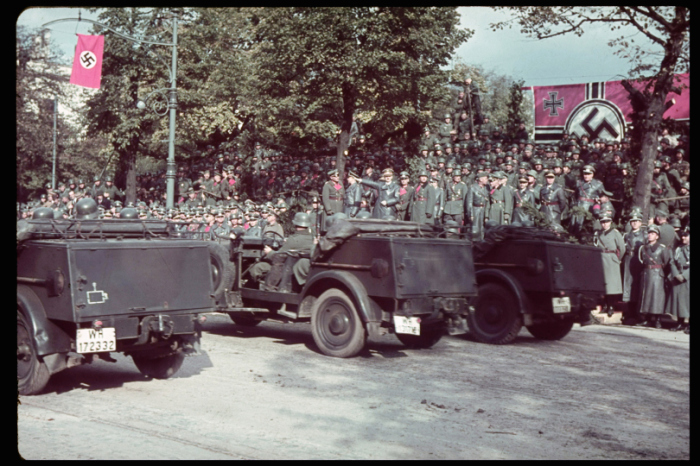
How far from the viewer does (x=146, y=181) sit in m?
40.7

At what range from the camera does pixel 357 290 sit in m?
11.4

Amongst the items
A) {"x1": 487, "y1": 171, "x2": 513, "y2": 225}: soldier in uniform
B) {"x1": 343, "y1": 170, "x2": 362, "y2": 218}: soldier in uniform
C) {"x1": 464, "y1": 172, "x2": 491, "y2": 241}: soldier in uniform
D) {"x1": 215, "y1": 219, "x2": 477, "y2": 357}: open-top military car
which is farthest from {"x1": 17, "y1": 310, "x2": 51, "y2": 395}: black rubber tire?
{"x1": 343, "y1": 170, "x2": 362, "y2": 218}: soldier in uniform

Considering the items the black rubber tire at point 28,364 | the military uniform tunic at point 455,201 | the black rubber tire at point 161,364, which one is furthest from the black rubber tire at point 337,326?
the military uniform tunic at point 455,201

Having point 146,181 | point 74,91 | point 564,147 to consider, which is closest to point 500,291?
point 564,147

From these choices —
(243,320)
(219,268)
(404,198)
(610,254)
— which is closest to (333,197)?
(404,198)

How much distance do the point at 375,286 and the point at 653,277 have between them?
7.47 meters

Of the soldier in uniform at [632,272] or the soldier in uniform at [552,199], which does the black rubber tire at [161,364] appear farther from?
the soldier in uniform at [552,199]

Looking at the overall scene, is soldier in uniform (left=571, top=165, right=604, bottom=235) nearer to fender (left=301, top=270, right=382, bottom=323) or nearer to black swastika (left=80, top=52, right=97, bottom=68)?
fender (left=301, top=270, right=382, bottom=323)

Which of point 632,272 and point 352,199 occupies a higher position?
point 352,199

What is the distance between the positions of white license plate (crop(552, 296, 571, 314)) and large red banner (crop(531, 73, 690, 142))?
40.8ft

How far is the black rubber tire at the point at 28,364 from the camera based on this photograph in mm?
8641

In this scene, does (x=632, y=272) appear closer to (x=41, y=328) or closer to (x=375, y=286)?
(x=375, y=286)

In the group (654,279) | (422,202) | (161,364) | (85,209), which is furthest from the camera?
(422,202)

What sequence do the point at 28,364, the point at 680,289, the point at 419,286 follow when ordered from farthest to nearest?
the point at 680,289, the point at 419,286, the point at 28,364
